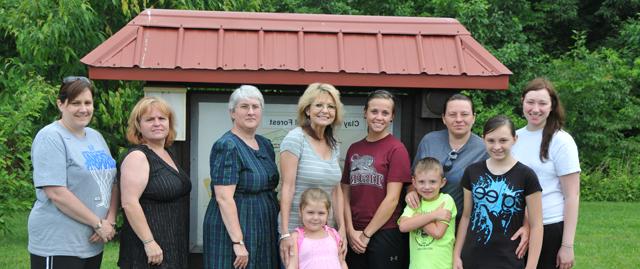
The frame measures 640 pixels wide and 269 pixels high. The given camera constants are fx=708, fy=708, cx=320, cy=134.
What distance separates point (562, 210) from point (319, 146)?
59.4 inches

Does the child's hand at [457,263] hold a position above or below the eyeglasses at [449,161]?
below

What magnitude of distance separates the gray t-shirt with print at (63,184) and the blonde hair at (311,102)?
3.97ft

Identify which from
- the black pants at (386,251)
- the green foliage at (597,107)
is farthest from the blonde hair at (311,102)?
the green foliage at (597,107)

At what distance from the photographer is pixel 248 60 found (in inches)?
178

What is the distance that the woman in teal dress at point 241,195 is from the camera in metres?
4.06

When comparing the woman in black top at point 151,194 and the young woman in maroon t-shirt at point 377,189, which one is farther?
the young woman in maroon t-shirt at point 377,189

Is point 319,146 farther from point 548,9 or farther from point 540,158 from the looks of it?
point 548,9

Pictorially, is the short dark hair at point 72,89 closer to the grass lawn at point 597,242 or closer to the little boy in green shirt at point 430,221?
the little boy in green shirt at point 430,221

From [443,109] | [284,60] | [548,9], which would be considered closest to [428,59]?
[443,109]

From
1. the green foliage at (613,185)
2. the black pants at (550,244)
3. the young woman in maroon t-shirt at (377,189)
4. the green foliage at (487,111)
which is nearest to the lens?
the black pants at (550,244)

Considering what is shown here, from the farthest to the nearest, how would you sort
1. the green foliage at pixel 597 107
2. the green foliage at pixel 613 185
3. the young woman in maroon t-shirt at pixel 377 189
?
1. the green foliage at pixel 597 107
2. the green foliage at pixel 613 185
3. the young woman in maroon t-shirt at pixel 377 189

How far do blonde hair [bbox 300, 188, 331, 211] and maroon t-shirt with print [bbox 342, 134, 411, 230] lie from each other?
12.7 inches

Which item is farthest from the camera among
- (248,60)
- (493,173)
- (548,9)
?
(548,9)

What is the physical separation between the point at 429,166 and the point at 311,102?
31.6 inches
